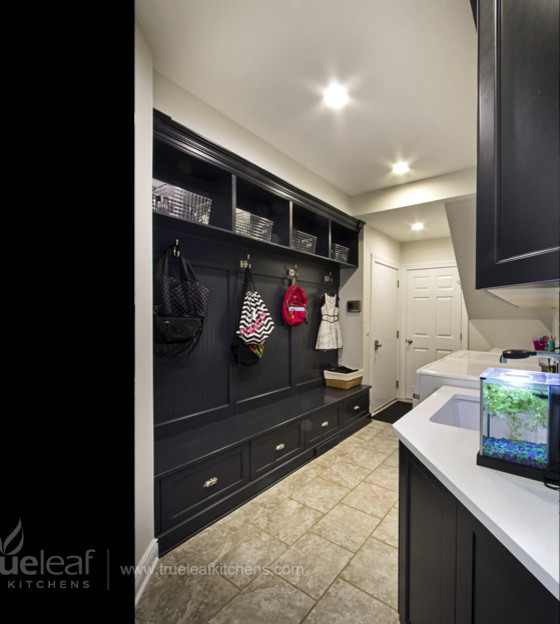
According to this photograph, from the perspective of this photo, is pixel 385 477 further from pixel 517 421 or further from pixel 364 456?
pixel 517 421

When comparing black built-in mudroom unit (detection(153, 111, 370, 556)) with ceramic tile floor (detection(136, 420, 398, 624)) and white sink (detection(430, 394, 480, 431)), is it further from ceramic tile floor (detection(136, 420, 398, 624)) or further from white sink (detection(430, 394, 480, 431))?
white sink (detection(430, 394, 480, 431))

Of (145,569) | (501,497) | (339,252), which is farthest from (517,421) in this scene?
(339,252)

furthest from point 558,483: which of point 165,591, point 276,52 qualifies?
point 276,52

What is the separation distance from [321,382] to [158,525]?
92.5 inches

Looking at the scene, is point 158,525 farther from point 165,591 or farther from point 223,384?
point 223,384

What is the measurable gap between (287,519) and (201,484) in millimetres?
612

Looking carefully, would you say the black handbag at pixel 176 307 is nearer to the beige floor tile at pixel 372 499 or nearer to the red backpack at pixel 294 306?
the red backpack at pixel 294 306

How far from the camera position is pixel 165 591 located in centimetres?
153

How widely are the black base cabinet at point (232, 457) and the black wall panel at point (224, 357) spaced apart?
0.13 m

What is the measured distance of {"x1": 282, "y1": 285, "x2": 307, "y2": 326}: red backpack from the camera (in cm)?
318

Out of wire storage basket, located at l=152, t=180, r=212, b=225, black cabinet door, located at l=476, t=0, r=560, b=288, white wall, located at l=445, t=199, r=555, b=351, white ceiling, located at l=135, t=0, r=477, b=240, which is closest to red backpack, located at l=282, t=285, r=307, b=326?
wire storage basket, located at l=152, t=180, r=212, b=225

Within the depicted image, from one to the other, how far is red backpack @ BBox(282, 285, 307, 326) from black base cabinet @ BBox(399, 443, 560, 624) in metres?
1.98

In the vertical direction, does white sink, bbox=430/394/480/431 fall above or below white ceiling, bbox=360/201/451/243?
below
